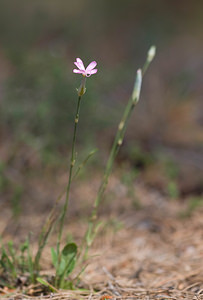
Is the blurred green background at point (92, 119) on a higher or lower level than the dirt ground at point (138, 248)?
higher

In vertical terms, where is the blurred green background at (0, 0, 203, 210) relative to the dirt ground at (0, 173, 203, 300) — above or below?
above

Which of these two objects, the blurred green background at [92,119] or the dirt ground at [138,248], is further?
the blurred green background at [92,119]

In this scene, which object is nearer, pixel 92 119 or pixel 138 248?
pixel 138 248

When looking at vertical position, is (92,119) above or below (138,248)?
above

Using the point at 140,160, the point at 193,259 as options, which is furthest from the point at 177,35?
the point at 193,259

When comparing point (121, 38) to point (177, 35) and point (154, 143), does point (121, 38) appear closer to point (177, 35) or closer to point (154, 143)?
point (177, 35)

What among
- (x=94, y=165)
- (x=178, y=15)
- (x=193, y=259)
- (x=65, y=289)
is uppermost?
(x=178, y=15)

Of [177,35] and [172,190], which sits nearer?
[172,190]

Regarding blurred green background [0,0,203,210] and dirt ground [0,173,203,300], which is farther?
blurred green background [0,0,203,210]
